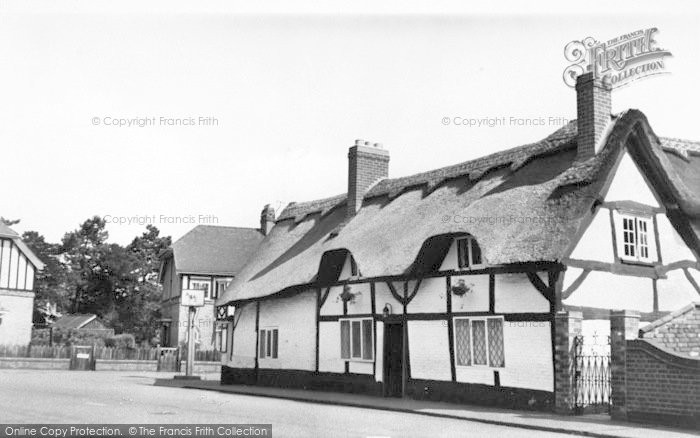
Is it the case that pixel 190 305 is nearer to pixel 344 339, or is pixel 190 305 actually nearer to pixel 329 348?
pixel 329 348

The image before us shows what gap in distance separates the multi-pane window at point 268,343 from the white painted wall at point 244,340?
1.54ft

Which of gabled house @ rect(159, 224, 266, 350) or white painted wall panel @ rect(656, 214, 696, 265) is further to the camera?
gabled house @ rect(159, 224, 266, 350)

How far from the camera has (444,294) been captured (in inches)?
787

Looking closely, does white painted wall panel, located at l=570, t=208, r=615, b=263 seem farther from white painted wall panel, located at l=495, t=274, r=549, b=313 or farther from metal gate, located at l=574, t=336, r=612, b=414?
metal gate, located at l=574, t=336, r=612, b=414

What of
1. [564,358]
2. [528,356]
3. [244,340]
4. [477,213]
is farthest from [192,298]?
[564,358]

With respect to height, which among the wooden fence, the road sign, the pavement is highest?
the road sign

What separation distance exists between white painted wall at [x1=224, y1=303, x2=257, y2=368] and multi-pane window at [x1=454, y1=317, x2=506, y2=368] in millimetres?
11087

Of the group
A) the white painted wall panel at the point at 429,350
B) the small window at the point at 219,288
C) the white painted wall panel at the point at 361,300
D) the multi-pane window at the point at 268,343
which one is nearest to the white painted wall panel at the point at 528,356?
the white painted wall panel at the point at 429,350

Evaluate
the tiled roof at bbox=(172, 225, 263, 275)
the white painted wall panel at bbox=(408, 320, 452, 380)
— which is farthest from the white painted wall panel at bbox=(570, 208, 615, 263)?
the tiled roof at bbox=(172, 225, 263, 275)

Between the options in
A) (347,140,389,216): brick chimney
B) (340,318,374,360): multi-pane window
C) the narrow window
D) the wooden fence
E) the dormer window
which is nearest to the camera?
the dormer window

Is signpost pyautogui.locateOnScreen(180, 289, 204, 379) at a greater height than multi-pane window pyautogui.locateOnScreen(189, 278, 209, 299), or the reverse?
multi-pane window pyautogui.locateOnScreen(189, 278, 209, 299)

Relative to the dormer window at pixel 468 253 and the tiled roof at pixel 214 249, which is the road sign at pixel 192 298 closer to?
the dormer window at pixel 468 253

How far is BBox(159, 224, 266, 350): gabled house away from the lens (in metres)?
50.8

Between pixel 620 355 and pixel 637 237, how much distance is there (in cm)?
450
